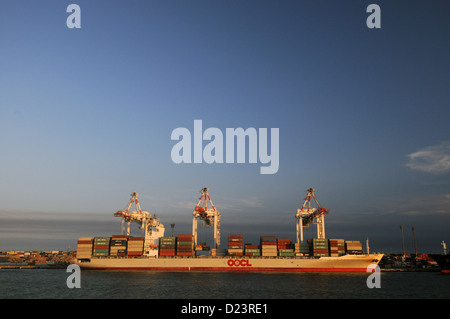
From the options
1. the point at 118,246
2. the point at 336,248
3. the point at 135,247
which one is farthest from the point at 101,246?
the point at 336,248

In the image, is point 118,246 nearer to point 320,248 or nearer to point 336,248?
point 320,248

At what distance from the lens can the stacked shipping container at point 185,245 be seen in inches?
3346

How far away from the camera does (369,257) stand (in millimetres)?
80188

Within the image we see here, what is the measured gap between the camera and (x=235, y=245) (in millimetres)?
85062

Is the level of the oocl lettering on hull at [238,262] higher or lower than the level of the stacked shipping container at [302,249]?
lower

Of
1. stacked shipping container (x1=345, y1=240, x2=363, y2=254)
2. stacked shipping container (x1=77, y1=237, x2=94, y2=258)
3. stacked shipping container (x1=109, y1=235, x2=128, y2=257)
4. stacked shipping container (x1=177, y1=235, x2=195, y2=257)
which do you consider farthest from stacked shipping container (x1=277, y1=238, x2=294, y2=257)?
stacked shipping container (x1=77, y1=237, x2=94, y2=258)

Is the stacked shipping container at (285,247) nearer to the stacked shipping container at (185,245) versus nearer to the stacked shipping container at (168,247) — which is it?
the stacked shipping container at (185,245)

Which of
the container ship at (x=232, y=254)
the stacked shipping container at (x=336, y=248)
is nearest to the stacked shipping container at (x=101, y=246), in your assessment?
the container ship at (x=232, y=254)

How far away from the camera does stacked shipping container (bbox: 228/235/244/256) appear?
84.1 m

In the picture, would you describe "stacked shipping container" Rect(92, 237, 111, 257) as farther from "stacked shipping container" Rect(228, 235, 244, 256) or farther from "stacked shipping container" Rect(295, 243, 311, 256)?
"stacked shipping container" Rect(295, 243, 311, 256)

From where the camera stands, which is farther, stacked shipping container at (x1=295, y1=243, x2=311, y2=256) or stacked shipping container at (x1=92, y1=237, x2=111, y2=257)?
stacked shipping container at (x1=92, y1=237, x2=111, y2=257)

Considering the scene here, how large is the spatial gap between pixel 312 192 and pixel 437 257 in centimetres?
5392
